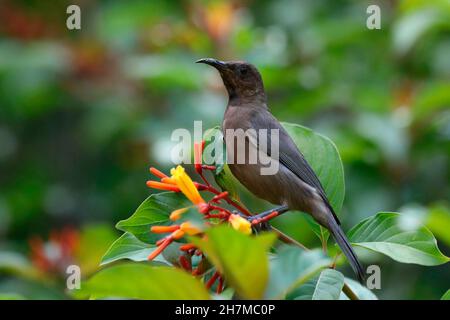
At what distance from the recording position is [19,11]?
7.47 m

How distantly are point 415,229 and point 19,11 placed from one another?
5.58m

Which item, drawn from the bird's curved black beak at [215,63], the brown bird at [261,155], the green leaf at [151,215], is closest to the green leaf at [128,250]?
the green leaf at [151,215]

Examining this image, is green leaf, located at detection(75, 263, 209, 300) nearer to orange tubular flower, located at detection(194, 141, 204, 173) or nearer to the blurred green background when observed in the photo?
orange tubular flower, located at detection(194, 141, 204, 173)

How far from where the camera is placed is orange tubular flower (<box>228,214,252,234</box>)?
247cm

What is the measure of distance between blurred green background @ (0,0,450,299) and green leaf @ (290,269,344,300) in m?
2.46

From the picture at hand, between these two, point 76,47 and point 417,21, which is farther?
point 76,47

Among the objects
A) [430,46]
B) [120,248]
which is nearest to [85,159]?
[430,46]

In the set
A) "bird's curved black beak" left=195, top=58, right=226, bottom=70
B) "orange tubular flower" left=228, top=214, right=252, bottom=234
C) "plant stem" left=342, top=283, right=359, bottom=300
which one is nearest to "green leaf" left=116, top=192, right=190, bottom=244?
"orange tubular flower" left=228, top=214, right=252, bottom=234

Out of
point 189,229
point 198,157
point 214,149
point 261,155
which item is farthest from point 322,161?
point 189,229

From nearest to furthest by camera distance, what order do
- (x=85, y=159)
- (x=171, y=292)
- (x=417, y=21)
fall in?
(x=171, y=292)
(x=417, y=21)
(x=85, y=159)

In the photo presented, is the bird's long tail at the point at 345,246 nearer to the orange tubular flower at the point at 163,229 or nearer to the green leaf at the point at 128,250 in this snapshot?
the green leaf at the point at 128,250
